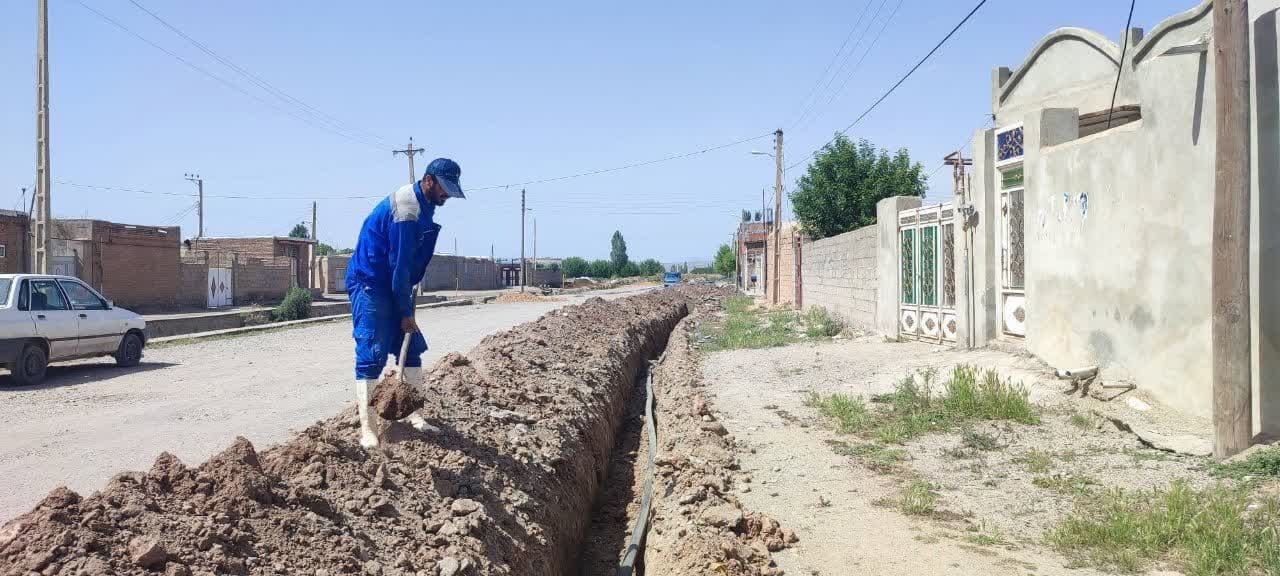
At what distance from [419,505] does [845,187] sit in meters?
28.0

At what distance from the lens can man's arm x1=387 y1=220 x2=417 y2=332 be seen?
489cm

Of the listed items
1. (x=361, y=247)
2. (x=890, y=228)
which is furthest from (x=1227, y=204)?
(x=890, y=228)

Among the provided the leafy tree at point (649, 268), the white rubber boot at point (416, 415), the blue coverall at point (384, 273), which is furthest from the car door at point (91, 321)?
the leafy tree at point (649, 268)

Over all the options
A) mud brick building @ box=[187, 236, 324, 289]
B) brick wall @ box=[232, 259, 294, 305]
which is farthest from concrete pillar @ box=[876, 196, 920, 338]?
mud brick building @ box=[187, 236, 324, 289]

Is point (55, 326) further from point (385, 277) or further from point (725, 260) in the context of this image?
point (725, 260)

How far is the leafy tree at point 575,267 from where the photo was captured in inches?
3834

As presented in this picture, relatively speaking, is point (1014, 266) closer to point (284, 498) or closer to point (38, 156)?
point (284, 498)

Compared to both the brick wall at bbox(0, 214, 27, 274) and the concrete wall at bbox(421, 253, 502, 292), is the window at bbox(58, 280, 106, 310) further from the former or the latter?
the concrete wall at bbox(421, 253, 502, 292)

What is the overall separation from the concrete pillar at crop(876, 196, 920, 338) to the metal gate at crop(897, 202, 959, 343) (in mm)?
139

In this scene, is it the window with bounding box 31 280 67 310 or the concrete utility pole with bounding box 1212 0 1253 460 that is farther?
the window with bounding box 31 280 67 310

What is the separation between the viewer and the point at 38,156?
637 inches

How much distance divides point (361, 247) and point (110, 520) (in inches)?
86.9

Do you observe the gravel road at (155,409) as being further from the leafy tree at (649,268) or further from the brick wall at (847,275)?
the leafy tree at (649,268)

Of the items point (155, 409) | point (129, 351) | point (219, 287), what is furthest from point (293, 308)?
point (155, 409)
